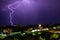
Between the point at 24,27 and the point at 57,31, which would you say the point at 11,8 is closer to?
the point at 24,27

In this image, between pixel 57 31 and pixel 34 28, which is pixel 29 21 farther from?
pixel 57 31

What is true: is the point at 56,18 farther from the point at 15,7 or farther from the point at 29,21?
the point at 15,7

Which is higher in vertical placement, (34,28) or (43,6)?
(43,6)

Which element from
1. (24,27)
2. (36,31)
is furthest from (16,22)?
(36,31)

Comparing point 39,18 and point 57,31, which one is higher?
point 39,18

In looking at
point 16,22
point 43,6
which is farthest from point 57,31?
point 16,22

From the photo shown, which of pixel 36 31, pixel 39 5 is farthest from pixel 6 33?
pixel 39 5

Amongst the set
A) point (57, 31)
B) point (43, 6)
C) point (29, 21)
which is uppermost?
point (43, 6)
